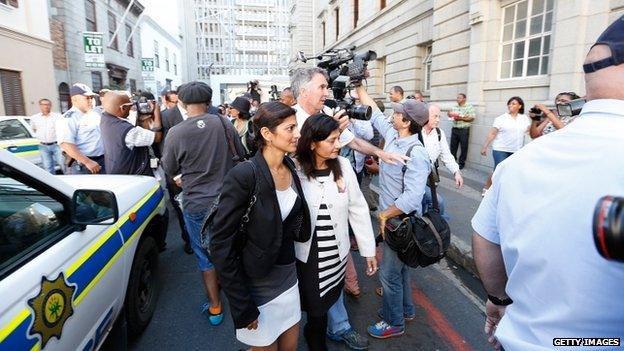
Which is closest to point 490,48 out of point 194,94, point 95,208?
point 194,94

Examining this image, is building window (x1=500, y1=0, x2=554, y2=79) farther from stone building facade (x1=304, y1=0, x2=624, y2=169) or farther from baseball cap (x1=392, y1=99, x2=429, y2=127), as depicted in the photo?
baseball cap (x1=392, y1=99, x2=429, y2=127)

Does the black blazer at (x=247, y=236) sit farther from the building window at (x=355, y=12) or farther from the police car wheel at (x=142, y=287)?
the building window at (x=355, y=12)

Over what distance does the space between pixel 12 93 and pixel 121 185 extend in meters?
13.3

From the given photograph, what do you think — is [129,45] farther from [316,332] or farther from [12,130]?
[316,332]

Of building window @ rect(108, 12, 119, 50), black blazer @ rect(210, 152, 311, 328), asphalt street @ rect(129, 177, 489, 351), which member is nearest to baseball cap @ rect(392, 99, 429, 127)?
black blazer @ rect(210, 152, 311, 328)

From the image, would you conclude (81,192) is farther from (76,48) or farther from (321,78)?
(76,48)

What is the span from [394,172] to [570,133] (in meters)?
1.70

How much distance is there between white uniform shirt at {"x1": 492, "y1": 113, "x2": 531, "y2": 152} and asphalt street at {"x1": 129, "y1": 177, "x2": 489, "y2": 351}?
119 inches

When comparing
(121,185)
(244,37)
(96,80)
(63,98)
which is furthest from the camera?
(244,37)

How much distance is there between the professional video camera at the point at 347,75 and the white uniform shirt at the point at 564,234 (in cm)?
168

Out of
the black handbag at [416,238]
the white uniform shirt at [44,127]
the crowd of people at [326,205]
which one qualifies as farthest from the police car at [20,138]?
the black handbag at [416,238]

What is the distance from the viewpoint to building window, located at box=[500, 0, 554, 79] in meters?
7.38

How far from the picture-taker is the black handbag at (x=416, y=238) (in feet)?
8.23

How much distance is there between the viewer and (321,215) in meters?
2.18
